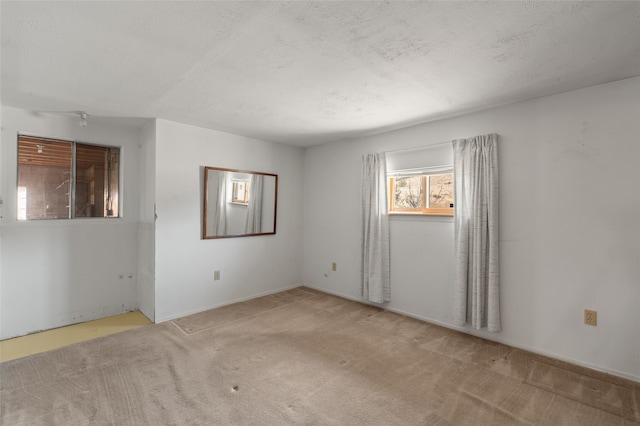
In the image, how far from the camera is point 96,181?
344cm

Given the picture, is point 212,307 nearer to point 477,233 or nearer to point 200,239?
point 200,239

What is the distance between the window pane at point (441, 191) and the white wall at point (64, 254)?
3.66 m

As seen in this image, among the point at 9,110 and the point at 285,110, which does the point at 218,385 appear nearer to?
the point at 285,110

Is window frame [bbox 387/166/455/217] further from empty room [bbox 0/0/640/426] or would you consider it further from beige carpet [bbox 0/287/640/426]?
beige carpet [bbox 0/287/640/426]

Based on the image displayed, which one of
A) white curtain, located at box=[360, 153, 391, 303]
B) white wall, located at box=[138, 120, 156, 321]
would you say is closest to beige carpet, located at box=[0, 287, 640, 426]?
white wall, located at box=[138, 120, 156, 321]

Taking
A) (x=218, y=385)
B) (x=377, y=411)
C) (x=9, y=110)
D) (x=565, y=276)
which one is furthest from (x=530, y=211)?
(x=9, y=110)

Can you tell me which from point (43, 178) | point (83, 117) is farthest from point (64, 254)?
point (83, 117)

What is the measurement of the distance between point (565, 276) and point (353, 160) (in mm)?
2652

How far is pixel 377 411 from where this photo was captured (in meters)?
1.87

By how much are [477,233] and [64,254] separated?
4368 mm

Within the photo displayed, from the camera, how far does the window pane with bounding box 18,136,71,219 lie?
2.96 m

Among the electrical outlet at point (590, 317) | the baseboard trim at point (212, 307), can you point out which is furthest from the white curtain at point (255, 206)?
the electrical outlet at point (590, 317)

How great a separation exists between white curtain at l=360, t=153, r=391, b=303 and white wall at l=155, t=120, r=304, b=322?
1.38 m

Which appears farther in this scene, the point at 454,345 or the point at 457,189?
the point at 457,189
